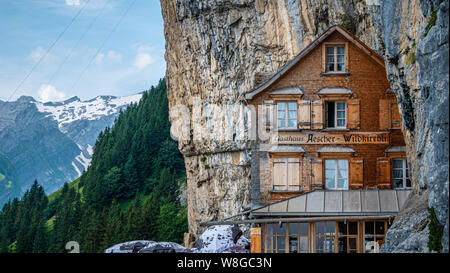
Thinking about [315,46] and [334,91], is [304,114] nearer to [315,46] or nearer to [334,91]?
[334,91]

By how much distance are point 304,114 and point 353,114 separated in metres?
2.18

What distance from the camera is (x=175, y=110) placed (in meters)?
62.3

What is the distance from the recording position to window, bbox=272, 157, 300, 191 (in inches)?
1051

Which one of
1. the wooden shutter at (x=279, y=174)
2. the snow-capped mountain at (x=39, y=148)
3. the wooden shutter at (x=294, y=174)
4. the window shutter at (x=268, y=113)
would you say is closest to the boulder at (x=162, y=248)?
the wooden shutter at (x=279, y=174)

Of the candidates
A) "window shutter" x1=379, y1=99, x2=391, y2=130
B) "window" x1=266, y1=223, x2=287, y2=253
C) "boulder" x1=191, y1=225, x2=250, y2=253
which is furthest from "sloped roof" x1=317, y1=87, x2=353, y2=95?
"boulder" x1=191, y1=225, x2=250, y2=253

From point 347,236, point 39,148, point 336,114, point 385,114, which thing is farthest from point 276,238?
point 39,148

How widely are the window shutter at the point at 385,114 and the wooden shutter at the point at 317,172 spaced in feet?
10.7

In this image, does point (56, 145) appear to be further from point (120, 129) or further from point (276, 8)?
point (276, 8)

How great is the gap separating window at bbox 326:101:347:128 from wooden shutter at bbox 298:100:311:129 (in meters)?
1.01

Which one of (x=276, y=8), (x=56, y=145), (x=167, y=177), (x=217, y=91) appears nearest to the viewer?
(x=276, y=8)

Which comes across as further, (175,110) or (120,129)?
(120,129)

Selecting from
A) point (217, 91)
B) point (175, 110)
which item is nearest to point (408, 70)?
point (217, 91)
